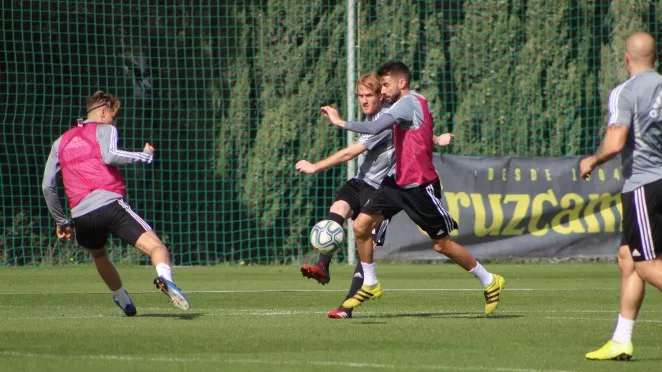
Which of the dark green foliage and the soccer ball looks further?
the dark green foliage

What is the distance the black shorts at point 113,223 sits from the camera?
9680 mm

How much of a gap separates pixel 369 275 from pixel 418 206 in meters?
0.68

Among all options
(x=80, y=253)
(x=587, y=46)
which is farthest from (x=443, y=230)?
(x=587, y=46)

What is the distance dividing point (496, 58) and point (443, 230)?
1141 cm

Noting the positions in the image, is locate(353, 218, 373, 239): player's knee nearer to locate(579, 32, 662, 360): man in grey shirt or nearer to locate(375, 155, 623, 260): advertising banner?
locate(579, 32, 662, 360): man in grey shirt

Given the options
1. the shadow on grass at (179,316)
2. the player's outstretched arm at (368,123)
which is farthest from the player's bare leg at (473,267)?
the shadow on grass at (179,316)

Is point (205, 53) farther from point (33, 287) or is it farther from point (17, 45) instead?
point (33, 287)

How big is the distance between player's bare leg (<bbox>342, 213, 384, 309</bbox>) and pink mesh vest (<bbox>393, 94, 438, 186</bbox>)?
39 cm

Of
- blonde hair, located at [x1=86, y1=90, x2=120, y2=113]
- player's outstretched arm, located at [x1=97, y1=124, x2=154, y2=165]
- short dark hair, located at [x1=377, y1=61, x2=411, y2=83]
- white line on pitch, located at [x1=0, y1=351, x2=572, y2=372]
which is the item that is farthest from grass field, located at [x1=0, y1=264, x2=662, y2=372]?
short dark hair, located at [x1=377, y1=61, x2=411, y2=83]

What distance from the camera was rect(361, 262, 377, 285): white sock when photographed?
32.8ft

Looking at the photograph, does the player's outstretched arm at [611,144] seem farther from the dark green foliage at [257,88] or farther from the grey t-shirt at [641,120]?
the dark green foliage at [257,88]

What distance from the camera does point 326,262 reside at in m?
10.2

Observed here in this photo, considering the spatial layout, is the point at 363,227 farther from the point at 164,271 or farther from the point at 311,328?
the point at 164,271

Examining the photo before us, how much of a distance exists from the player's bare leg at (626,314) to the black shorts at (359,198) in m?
3.38
